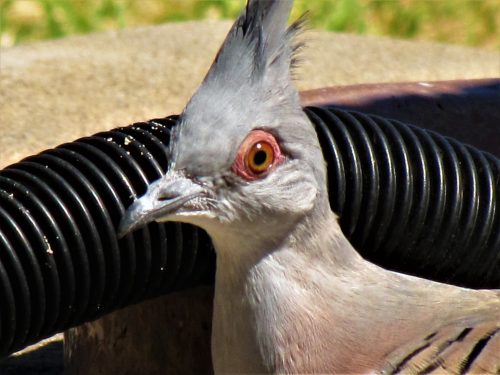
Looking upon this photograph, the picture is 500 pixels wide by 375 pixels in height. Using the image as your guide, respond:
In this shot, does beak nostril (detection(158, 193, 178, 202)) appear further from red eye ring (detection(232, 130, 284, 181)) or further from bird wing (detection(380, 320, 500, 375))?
bird wing (detection(380, 320, 500, 375))

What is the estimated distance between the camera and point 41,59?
6.86 metres

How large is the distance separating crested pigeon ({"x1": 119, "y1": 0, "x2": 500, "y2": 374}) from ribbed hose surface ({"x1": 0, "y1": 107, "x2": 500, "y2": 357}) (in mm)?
Result: 502

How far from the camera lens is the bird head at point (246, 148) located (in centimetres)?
311

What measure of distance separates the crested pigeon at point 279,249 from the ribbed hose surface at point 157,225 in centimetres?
50

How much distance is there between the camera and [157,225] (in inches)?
155

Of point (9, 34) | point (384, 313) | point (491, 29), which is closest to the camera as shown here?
point (384, 313)

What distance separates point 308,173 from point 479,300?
78 centimetres

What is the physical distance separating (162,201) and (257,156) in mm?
290

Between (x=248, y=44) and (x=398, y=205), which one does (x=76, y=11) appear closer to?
(x=398, y=205)

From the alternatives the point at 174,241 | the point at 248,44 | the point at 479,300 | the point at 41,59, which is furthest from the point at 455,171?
the point at 41,59

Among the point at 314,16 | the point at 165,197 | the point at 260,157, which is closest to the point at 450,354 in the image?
the point at 260,157

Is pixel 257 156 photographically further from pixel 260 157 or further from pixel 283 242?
pixel 283 242

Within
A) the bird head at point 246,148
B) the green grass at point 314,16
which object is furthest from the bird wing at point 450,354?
the green grass at point 314,16

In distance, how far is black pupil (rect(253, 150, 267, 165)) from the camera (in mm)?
3176
